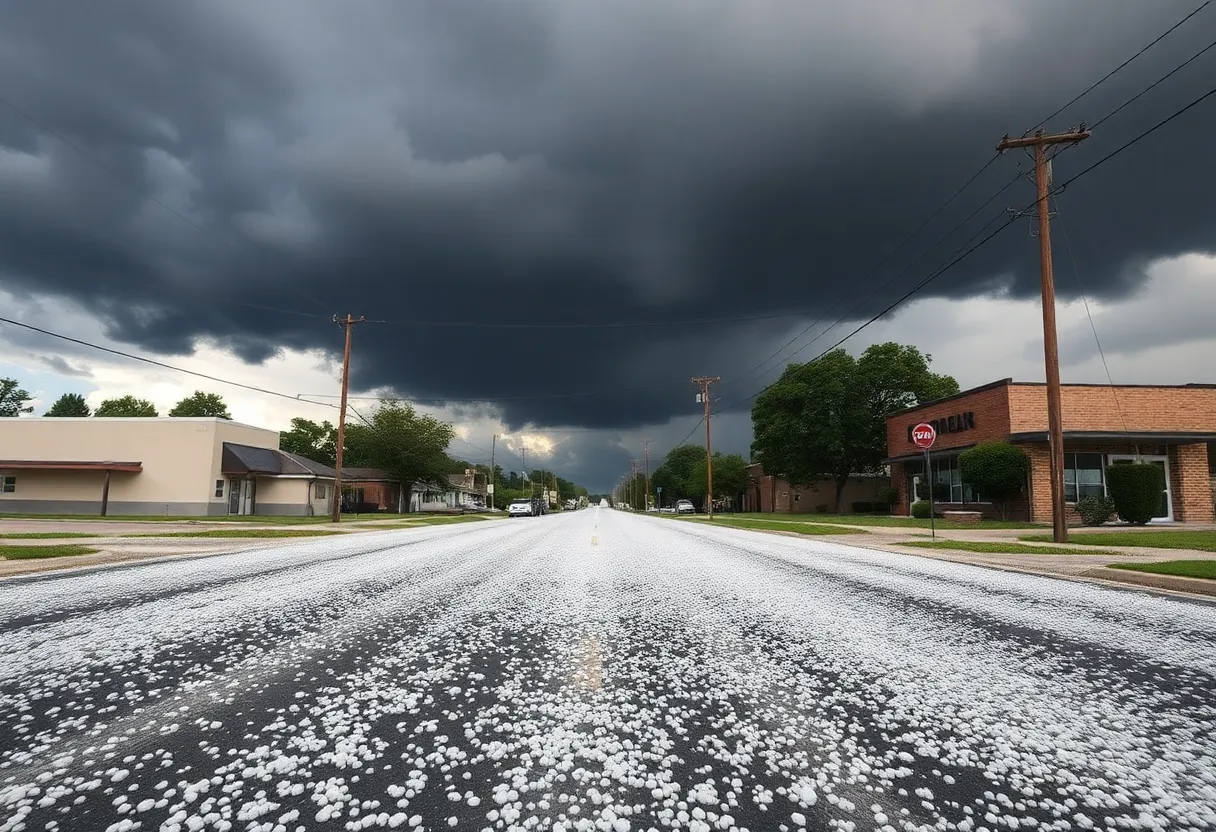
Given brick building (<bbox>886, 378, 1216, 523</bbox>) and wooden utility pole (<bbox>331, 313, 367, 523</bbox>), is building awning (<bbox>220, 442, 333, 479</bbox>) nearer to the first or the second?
wooden utility pole (<bbox>331, 313, 367, 523</bbox>)

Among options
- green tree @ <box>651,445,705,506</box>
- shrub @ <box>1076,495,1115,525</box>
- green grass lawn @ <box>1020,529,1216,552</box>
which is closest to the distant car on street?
shrub @ <box>1076,495,1115,525</box>

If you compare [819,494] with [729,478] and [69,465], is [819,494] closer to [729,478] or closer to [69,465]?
[729,478]

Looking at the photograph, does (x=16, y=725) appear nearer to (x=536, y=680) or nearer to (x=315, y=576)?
(x=536, y=680)

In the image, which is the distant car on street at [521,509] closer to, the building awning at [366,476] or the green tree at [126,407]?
the building awning at [366,476]

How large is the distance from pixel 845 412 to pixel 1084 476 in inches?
857

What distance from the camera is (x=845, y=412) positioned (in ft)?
163

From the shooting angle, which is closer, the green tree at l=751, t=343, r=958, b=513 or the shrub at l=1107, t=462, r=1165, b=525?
the shrub at l=1107, t=462, r=1165, b=525

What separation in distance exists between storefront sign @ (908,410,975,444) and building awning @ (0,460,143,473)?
45.8 meters

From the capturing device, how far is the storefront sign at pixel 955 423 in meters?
31.7

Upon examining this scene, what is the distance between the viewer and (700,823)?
2061 millimetres

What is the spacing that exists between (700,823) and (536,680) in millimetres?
1756

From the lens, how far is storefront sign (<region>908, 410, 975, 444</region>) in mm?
31703

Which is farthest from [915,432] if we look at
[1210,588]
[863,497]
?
[863,497]

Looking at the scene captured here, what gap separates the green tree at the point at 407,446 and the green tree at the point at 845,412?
30.8 metres
